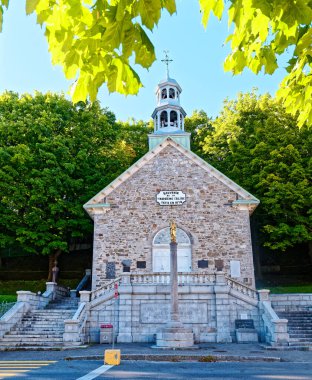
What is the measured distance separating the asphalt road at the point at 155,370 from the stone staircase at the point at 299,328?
13.0ft

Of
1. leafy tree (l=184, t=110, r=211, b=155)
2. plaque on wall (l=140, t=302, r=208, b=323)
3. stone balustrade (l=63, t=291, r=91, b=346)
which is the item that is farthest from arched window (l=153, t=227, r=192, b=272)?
leafy tree (l=184, t=110, r=211, b=155)

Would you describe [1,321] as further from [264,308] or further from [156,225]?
[264,308]

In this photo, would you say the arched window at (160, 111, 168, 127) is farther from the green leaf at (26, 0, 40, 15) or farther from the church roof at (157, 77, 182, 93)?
the green leaf at (26, 0, 40, 15)

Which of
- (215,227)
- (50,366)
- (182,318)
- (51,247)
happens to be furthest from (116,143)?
(50,366)

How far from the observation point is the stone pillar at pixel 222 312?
18.2 m

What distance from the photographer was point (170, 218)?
76.6 ft

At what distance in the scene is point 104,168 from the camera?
106 ft

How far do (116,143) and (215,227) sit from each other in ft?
49.1

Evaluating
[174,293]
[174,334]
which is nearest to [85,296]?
[174,293]

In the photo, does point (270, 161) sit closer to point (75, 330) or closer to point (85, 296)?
point (85, 296)

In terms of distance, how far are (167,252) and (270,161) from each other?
1155cm

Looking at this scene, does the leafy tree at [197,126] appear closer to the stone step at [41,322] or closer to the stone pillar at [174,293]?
the stone pillar at [174,293]

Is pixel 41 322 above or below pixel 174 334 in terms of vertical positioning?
above

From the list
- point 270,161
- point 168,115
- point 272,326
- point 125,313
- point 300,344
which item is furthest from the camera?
point 168,115
